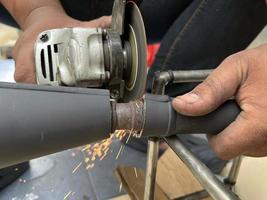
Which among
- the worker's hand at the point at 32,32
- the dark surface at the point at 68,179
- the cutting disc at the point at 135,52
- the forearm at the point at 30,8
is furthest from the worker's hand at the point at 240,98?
the dark surface at the point at 68,179

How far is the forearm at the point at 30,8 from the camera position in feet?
2.64

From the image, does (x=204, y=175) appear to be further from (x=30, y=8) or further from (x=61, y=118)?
(x=30, y=8)

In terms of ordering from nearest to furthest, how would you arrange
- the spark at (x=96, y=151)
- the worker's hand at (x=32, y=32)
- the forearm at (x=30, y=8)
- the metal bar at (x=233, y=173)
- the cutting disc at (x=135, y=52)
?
the cutting disc at (x=135, y=52) → the worker's hand at (x=32, y=32) → the forearm at (x=30, y=8) → the metal bar at (x=233, y=173) → the spark at (x=96, y=151)

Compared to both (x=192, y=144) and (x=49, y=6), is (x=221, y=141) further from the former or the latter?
(x=192, y=144)

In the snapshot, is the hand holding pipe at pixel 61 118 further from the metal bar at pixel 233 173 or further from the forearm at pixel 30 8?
the metal bar at pixel 233 173

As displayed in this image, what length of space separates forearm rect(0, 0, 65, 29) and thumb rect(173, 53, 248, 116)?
411 millimetres

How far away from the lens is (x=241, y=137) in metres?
0.50

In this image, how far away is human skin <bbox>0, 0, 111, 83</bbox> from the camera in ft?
2.23

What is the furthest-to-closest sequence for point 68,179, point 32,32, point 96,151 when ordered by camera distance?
1. point 96,151
2. point 68,179
3. point 32,32


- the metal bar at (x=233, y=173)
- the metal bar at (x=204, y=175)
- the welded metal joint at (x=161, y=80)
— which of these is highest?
the welded metal joint at (x=161, y=80)

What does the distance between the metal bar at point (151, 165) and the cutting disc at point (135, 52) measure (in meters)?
0.08

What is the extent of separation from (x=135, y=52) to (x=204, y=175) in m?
0.22

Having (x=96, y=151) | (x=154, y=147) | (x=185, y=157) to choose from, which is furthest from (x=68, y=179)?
(x=185, y=157)

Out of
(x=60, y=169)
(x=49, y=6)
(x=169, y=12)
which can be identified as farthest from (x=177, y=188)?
(x=49, y=6)
